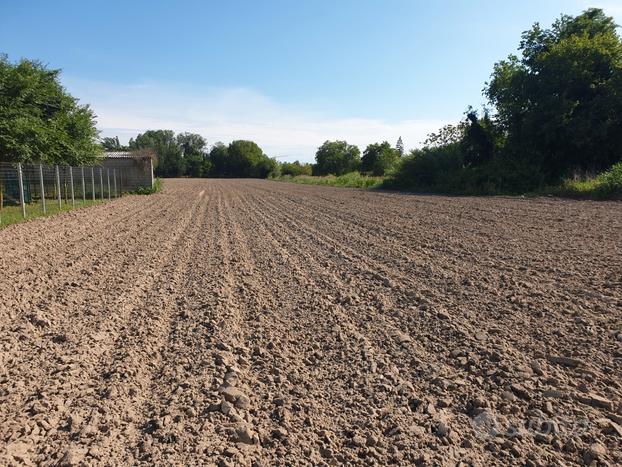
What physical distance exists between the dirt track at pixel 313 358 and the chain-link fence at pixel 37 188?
8.41m

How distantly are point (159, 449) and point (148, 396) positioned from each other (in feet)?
2.22

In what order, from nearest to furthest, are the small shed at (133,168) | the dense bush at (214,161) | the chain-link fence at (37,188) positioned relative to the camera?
the chain-link fence at (37,188), the small shed at (133,168), the dense bush at (214,161)

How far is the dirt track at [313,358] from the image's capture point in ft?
8.89

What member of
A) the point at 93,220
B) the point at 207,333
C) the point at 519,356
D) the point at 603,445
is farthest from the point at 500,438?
the point at 93,220

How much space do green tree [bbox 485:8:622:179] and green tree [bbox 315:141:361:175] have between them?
69.3m

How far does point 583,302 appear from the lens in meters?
5.09

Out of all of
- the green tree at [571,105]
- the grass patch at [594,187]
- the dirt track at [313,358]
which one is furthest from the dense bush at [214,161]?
the dirt track at [313,358]

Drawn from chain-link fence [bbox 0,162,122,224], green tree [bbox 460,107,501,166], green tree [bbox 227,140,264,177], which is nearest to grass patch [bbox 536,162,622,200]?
green tree [bbox 460,107,501,166]

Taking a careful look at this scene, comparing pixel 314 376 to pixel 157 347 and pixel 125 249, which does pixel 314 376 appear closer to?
pixel 157 347

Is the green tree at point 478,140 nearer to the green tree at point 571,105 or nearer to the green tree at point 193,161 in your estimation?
the green tree at point 571,105

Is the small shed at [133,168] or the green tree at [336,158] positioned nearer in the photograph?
the small shed at [133,168]

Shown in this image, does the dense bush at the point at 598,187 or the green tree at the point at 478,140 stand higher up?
the green tree at the point at 478,140

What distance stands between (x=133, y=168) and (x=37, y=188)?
9.79 meters

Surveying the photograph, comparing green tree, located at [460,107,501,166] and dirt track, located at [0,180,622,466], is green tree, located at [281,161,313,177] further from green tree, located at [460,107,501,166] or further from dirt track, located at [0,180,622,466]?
dirt track, located at [0,180,622,466]
